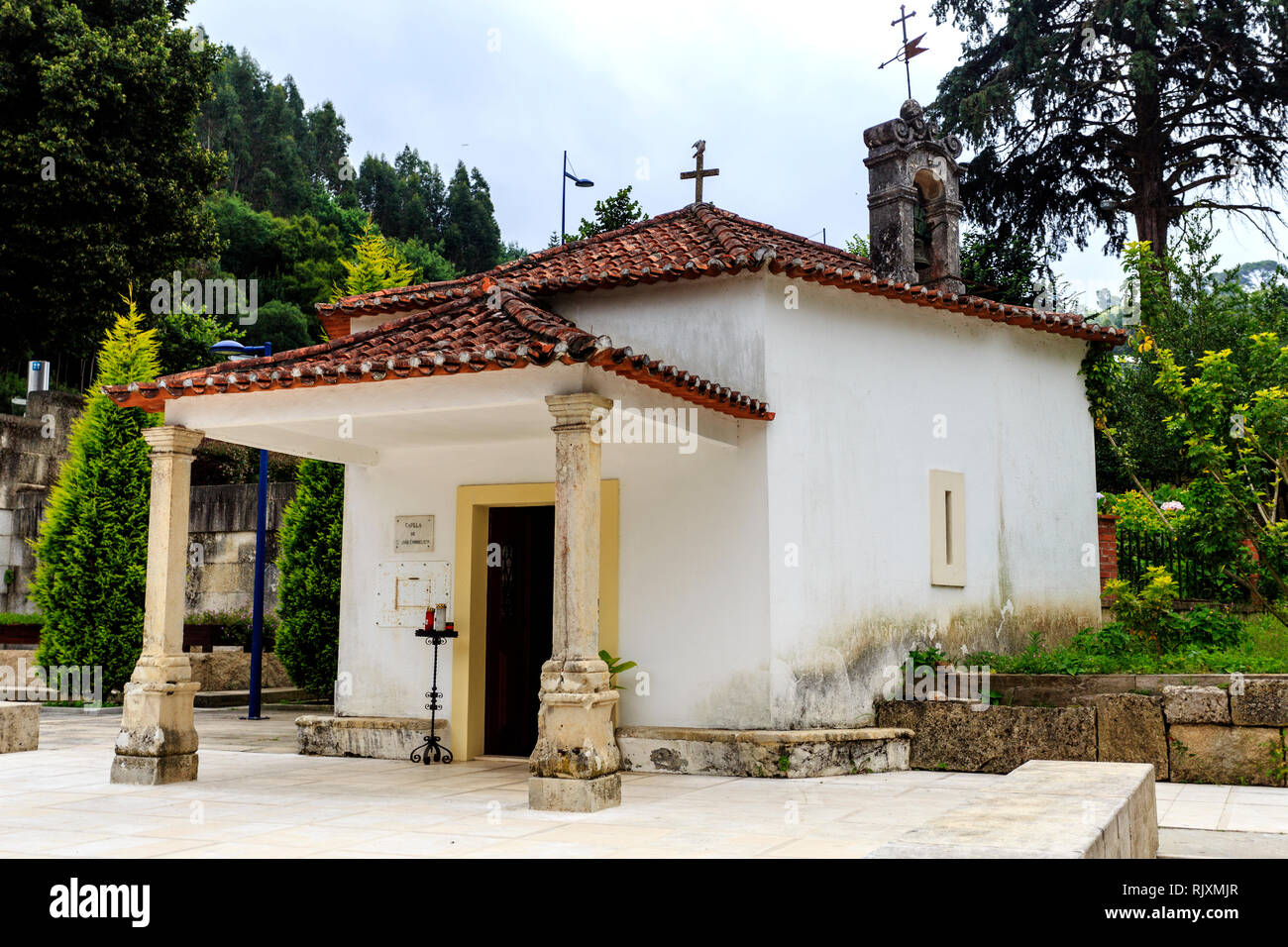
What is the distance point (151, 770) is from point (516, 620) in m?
3.49

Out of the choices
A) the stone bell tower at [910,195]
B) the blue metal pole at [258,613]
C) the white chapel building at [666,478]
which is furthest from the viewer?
the blue metal pole at [258,613]

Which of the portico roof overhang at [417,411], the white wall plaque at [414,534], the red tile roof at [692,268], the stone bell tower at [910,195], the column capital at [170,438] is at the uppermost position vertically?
the stone bell tower at [910,195]

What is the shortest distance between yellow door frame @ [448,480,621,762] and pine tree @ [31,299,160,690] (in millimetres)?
8259

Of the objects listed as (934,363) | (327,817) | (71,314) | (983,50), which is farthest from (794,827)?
(983,50)

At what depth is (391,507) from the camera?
11.0 m

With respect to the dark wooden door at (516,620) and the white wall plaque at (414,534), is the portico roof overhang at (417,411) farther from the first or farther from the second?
the dark wooden door at (516,620)

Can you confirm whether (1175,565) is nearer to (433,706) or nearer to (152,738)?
(433,706)

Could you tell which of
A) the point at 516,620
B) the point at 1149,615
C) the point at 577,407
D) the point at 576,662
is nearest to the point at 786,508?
the point at 577,407

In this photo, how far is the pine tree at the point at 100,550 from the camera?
54.9 feet

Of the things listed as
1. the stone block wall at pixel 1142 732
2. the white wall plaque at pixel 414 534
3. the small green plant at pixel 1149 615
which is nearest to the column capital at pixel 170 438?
the white wall plaque at pixel 414 534

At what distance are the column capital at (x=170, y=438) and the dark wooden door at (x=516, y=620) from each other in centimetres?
285

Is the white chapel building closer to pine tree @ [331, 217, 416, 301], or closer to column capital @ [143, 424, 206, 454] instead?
column capital @ [143, 424, 206, 454]

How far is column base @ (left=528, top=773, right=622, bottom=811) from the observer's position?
24.2ft
